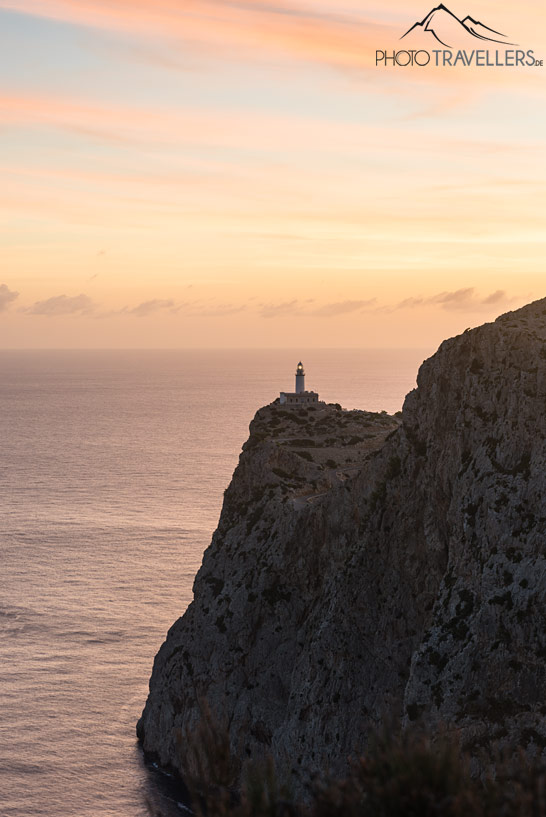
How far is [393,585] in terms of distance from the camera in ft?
196

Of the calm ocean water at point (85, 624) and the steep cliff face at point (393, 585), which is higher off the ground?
the steep cliff face at point (393, 585)

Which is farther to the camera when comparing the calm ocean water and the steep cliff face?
the calm ocean water

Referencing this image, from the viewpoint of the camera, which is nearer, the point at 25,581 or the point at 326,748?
the point at 326,748

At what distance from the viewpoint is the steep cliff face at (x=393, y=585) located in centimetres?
4788

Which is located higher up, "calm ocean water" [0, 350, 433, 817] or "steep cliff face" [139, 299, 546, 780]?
"steep cliff face" [139, 299, 546, 780]

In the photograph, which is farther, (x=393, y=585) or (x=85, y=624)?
(x=85, y=624)

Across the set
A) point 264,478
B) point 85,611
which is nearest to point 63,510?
point 85,611

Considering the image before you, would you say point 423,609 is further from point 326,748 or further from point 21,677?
point 21,677

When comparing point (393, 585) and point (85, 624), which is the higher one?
point (393, 585)

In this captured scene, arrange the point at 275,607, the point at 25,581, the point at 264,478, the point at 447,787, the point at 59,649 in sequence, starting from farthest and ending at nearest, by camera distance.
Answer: the point at 25,581, the point at 59,649, the point at 264,478, the point at 275,607, the point at 447,787

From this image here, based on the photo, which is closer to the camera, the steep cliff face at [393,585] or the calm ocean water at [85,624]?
the steep cliff face at [393,585]

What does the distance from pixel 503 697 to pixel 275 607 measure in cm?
2628

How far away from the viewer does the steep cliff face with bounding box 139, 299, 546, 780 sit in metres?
47.9

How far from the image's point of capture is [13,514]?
144 metres
